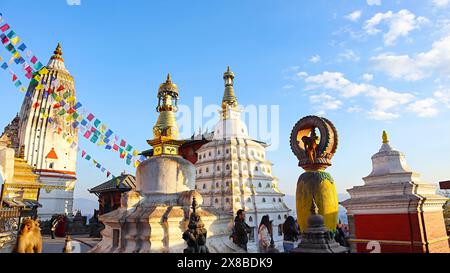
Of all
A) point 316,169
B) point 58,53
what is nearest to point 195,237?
point 316,169

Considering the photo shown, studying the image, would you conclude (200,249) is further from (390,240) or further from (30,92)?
(30,92)

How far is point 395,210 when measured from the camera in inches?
414

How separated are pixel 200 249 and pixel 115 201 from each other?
25154 millimetres

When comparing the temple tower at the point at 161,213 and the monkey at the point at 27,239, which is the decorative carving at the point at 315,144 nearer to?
the temple tower at the point at 161,213

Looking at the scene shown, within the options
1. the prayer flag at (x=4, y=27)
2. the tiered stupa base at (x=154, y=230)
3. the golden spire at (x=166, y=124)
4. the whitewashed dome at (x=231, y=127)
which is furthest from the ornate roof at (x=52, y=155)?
the tiered stupa base at (x=154, y=230)

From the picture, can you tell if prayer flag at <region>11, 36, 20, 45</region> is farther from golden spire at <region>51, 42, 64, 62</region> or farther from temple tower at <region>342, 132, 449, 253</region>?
golden spire at <region>51, 42, 64, 62</region>

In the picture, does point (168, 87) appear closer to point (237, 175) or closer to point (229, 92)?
point (237, 175)

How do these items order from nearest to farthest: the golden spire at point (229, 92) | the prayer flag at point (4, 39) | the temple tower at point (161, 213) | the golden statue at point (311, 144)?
1. the temple tower at point (161, 213)
2. the golden statue at point (311, 144)
3. the prayer flag at point (4, 39)
4. the golden spire at point (229, 92)

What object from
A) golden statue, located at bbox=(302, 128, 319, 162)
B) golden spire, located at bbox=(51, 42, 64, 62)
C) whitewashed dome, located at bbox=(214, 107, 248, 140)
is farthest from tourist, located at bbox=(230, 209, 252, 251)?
golden spire, located at bbox=(51, 42, 64, 62)

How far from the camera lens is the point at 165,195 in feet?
36.7

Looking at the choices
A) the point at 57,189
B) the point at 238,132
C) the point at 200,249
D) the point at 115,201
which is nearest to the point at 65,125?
the point at 57,189

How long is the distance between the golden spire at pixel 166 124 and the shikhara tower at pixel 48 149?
87.3ft

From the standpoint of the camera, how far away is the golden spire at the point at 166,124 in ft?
40.9
